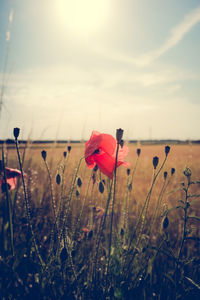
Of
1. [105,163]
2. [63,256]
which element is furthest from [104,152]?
[63,256]

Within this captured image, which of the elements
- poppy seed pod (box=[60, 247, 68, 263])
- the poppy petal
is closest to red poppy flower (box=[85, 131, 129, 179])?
the poppy petal

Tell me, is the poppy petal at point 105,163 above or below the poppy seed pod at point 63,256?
above

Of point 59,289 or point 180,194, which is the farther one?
point 180,194

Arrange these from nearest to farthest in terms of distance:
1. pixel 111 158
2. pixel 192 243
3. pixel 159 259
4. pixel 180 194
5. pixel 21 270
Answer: pixel 111 158
pixel 21 270
pixel 159 259
pixel 192 243
pixel 180 194

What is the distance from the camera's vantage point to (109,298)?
2.45 feet

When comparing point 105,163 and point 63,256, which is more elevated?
point 105,163

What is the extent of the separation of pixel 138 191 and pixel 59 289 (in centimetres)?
195

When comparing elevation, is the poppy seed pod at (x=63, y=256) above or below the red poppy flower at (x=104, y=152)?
below

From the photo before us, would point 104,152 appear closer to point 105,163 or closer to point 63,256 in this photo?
point 105,163

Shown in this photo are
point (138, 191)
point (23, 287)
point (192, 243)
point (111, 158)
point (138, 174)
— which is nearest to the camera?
point (111, 158)

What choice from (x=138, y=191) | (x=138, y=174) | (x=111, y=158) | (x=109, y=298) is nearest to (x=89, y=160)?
(x=111, y=158)

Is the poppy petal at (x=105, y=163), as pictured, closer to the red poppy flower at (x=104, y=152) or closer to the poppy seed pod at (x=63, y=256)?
the red poppy flower at (x=104, y=152)

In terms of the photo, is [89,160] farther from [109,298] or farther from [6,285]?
[6,285]

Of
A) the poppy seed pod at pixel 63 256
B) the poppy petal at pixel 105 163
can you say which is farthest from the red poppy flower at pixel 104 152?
the poppy seed pod at pixel 63 256
